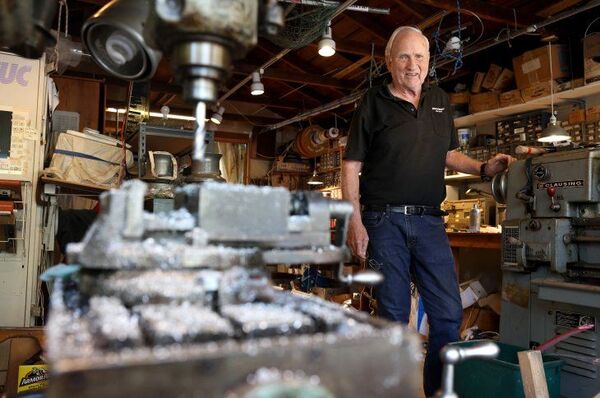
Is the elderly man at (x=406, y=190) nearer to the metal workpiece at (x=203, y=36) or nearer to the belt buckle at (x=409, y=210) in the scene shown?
the belt buckle at (x=409, y=210)

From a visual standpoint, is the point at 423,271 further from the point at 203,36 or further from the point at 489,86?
the point at 489,86

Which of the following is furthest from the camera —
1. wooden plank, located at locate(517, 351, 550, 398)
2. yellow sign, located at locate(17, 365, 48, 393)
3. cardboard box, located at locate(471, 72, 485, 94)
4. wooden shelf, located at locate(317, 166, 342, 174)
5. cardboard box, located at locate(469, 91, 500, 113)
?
wooden shelf, located at locate(317, 166, 342, 174)

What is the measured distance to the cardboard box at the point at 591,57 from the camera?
3629 mm

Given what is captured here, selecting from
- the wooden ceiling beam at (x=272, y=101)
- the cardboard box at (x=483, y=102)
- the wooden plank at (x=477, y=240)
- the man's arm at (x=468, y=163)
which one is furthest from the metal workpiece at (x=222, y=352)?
the wooden ceiling beam at (x=272, y=101)

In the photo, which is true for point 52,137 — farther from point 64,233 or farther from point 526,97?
point 526,97

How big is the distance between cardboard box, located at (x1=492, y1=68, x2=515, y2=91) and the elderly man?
2.82 metres

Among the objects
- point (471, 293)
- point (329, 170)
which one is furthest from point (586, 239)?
point (329, 170)

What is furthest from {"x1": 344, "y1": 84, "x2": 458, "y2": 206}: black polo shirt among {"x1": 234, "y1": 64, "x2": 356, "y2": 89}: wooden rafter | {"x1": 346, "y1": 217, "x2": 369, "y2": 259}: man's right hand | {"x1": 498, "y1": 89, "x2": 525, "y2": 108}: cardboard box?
{"x1": 234, "y1": 64, "x2": 356, "y2": 89}: wooden rafter

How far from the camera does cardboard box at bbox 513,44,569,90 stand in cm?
395

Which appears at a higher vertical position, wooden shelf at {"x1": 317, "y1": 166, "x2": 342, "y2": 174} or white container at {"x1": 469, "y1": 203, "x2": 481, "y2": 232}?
wooden shelf at {"x1": 317, "y1": 166, "x2": 342, "y2": 174}

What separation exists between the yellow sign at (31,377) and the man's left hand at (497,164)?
6.27ft

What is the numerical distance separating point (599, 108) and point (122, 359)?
13.3ft

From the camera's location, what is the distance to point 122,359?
1.51ft

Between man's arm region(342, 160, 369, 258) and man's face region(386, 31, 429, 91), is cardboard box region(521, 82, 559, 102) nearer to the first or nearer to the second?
man's face region(386, 31, 429, 91)
